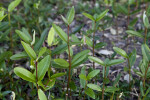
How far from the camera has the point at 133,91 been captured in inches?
55.5

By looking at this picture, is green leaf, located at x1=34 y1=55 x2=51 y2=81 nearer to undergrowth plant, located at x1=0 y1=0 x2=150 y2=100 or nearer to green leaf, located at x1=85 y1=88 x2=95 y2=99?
undergrowth plant, located at x1=0 y1=0 x2=150 y2=100

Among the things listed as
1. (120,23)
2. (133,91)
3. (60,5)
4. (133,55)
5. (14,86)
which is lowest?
(133,91)

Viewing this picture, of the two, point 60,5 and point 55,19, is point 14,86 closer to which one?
point 55,19

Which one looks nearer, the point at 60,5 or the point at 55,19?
the point at 55,19

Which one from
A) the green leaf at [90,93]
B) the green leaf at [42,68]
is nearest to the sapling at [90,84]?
the green leaf at [90,93]

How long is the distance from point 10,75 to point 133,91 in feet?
2.81

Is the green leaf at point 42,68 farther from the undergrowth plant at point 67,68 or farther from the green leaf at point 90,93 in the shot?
the green leaf at point 90,93

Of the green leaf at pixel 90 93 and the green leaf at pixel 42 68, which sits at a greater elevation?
the green leaf at pixel 42 68

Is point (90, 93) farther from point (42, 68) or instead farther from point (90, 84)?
point (42, 68)

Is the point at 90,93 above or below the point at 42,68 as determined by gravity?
below

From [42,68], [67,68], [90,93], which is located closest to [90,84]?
[90,93]

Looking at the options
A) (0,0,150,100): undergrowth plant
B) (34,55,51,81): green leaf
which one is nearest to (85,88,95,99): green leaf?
(0,0,150,100): undergrowth plant

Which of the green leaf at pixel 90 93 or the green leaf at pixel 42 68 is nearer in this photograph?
the green leaf at pixel 42 68

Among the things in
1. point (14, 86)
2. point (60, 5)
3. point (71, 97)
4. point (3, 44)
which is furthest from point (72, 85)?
point (60, 5)
